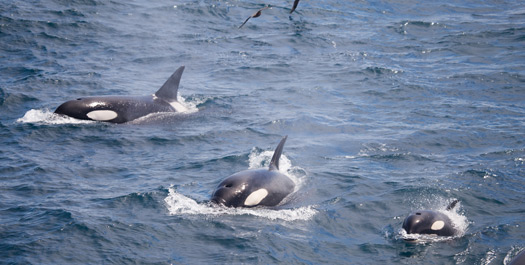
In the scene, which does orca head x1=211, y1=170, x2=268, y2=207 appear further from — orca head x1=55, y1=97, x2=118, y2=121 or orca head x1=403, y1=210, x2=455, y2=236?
orca head x1=55, y1=97, x2=118, y2=121

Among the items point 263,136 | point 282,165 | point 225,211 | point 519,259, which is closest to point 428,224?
point 519,259

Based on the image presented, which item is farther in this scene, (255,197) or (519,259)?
(255,197)

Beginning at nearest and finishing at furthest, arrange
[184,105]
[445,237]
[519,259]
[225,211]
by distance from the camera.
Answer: [519,259]
[445,237]
[225,211]
[184,105]

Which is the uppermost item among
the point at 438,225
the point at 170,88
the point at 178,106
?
the point at 170,88

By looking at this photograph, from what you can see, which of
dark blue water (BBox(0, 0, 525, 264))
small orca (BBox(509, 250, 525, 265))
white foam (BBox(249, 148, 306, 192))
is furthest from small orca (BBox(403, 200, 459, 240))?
white foam (BBox(249, 148, 306, 192))

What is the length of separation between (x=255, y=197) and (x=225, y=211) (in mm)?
573

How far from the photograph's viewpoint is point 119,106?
15.1 metres

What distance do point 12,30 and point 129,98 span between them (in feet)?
31.9

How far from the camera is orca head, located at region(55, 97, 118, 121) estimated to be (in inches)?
585

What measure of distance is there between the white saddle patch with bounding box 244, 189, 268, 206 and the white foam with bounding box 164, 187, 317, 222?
0.33 feet

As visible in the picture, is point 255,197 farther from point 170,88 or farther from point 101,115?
point 170,88

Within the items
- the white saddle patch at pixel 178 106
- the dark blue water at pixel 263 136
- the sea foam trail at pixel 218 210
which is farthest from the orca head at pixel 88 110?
the sea foam trail at pixel 218 210

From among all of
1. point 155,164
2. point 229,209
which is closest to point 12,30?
point 155,164

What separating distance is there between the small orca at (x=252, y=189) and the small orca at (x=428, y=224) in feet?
7.42
